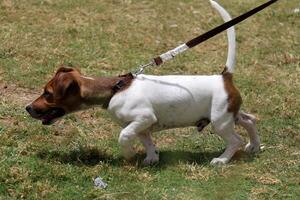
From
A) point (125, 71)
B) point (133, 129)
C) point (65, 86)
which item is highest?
point (65, 86)

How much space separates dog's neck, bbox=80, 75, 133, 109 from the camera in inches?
204

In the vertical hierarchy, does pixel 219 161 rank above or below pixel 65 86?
below

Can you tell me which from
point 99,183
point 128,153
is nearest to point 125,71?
point 128,153

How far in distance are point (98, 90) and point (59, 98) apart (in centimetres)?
31

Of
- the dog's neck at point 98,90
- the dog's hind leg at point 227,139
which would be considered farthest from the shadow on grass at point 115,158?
the dog's neck at point 98,90

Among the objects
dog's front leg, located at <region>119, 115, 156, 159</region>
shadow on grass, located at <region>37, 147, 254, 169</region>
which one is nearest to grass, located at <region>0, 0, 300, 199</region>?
shadow on grass, located at <region>37, 147, 254, 169</region>

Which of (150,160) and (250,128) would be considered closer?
(150,160)

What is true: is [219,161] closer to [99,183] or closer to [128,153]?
[128,153]

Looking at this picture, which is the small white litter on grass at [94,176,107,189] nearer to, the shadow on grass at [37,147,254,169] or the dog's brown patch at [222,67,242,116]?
the shadow on grass at [37,147,254,169]

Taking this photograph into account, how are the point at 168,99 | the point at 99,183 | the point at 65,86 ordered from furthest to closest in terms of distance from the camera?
1. the point at 168,99
2. the point at 65,86
3. the point at 99,183

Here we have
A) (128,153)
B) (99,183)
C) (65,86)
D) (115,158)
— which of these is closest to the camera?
(99,183)

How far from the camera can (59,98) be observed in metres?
5.16

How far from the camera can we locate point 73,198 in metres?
4.71

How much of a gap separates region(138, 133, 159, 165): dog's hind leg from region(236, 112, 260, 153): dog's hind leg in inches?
29.9
